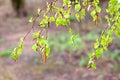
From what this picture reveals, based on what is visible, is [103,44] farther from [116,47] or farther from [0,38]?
[0,38]

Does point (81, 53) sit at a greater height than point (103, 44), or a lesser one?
greater

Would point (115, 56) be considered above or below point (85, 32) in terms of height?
below

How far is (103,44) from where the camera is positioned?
9.09ft

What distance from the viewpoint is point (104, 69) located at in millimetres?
7723

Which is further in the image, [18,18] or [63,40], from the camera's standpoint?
[18,18]

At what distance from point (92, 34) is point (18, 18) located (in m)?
4.37

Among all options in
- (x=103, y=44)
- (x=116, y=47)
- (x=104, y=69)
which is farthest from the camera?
(x=116, y=47)

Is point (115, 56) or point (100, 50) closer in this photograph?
point (100, 50)

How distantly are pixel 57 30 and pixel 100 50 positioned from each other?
26.8ft

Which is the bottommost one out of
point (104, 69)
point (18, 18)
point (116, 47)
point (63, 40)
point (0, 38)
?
point (104, 69)

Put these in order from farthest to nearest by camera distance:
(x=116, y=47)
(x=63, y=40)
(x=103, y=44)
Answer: (x=63, y=40) → (x=116, y=47) → (x=103, y=44)

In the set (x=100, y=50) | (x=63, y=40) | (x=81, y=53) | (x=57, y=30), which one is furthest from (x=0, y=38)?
(x=100, y=50)

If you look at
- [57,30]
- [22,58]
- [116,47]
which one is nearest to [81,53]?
[116,47]

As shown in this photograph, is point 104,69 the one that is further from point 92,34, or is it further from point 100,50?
point 100,50
